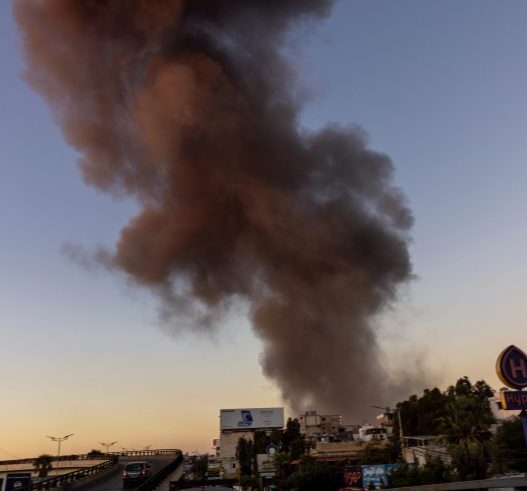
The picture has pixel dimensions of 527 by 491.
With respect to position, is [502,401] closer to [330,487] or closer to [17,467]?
[330,487]

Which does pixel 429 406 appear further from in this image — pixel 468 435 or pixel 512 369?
pixel 512 369

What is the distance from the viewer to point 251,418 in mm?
196125

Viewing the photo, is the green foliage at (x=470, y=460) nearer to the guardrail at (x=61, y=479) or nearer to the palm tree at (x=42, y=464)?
the guardrail at (x=61, y=479)

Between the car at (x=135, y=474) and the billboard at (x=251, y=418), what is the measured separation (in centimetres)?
14377

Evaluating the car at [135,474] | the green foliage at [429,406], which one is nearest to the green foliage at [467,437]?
the car at [135,474]

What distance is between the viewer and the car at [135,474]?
55.1 meters

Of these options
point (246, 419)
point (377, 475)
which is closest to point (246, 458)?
point (246, 419)

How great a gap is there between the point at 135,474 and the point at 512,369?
47383mm

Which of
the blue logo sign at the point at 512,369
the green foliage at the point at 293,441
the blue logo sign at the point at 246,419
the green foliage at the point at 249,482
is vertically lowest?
the green foliage at the point at 249,482

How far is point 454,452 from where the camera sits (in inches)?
2042

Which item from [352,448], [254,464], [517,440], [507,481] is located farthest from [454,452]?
[254,464]

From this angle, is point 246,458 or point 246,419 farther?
point 246,419

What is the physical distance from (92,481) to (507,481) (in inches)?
2187

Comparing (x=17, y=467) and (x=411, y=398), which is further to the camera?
(x=411, y=398)
